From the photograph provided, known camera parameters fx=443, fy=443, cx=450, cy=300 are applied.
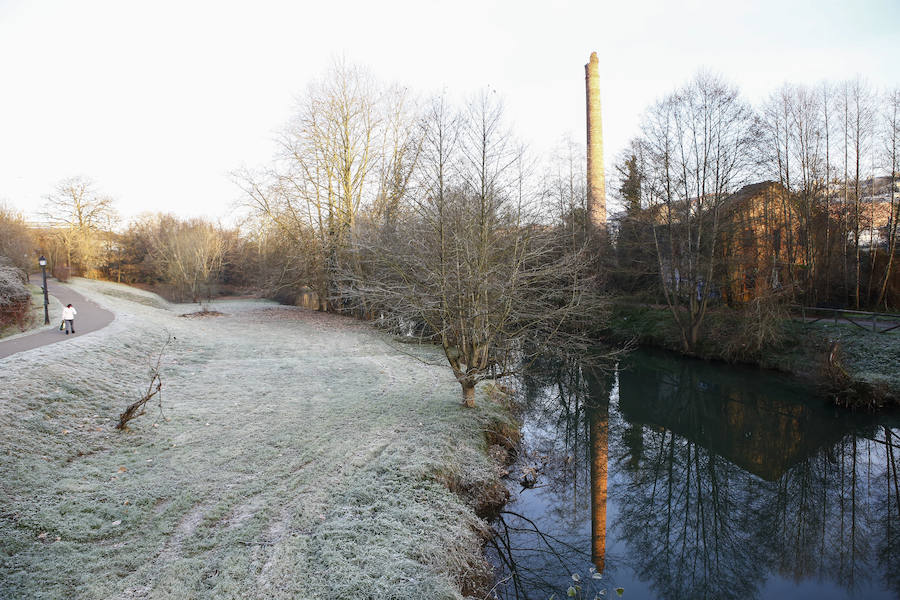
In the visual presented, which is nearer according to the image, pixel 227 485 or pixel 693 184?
pixel 227 485

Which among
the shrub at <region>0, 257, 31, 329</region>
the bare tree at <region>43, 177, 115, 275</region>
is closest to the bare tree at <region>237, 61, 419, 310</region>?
the shrub at <region>0, 257, 31, 329</region>

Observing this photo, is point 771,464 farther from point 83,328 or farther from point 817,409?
point 83,328

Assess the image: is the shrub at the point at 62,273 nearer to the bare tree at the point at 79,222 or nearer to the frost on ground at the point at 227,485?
the bare tree at the point at 79,222

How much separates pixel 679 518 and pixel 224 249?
41221 mm

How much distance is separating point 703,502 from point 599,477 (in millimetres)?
1818

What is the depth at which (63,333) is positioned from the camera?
13.3 metres

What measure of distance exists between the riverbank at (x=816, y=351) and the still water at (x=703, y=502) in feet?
2.32

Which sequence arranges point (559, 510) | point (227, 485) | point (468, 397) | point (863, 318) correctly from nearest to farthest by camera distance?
point (227, 485)
point (559, 510)
point (468, 397)
point (863, 318)

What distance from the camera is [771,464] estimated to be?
943cm

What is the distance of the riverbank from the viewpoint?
472 inches

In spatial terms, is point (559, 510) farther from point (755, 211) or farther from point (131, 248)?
point (131, 248)

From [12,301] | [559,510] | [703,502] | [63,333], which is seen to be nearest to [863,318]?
[703,502]

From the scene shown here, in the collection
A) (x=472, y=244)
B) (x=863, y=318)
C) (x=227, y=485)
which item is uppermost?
(x=472, y=244)

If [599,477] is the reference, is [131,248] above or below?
above
